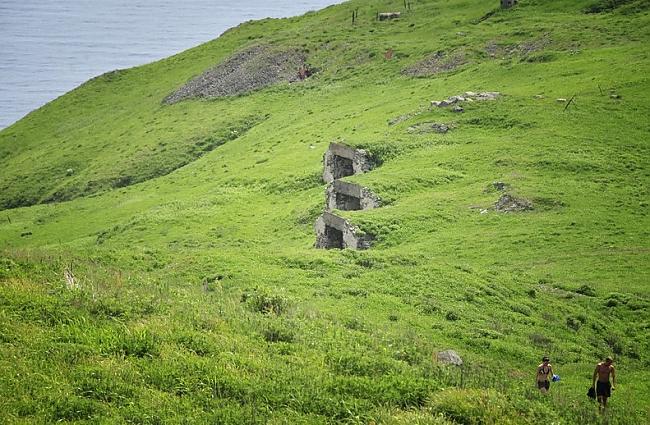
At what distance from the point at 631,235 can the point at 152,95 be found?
90090 millimetres

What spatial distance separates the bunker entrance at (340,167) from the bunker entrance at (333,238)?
14425 millimetres

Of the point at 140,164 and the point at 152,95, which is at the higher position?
the point at 152,95

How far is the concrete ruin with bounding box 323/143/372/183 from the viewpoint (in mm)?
57719

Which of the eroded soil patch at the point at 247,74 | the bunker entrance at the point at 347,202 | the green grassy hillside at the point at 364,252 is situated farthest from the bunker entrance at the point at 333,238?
the eroded soil patch at the point at 247,74

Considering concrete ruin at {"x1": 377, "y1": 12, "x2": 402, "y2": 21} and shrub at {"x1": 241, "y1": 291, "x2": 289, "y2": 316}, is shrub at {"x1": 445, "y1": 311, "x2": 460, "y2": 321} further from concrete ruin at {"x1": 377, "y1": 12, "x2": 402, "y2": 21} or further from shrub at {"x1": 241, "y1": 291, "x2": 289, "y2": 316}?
concrete ruin at {"x1": 377, "y1": 12, "x2": 402, "y2": 21}

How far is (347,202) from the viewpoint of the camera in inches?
2030

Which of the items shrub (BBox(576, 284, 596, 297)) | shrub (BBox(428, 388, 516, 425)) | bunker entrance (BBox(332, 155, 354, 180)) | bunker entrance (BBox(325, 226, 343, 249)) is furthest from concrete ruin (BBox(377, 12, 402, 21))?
shrub (BBox(428, 388, 516, 425))

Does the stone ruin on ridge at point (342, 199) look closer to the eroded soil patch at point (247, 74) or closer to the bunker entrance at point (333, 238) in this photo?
the bunker entrance at point (333, 238)

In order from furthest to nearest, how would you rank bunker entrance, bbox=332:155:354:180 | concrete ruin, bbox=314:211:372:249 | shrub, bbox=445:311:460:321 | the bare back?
bunker entrance, bbox=332:155:354:180, concrete ruin, bbox=314:211:372:249, shrub, bbox=445:311:460:321, the bare back

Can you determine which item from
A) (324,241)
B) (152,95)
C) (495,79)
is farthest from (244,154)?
(152,95)

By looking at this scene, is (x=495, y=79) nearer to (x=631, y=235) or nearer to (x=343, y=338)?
(x=631, y=235)

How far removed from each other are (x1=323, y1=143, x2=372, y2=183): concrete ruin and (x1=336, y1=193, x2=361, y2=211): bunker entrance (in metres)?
5.78

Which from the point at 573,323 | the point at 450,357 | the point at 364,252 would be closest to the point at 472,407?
the point at 450,357

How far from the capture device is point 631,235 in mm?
39719
